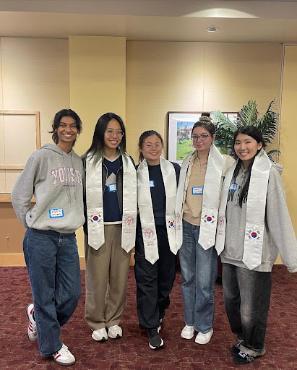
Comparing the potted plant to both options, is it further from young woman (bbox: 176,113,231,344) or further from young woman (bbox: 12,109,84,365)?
young woman (bbox: 12,109,84,365)

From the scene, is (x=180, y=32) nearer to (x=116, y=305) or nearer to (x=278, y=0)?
(x=278, y=0)

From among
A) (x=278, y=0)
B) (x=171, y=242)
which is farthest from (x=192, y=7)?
(x=171, y=242)

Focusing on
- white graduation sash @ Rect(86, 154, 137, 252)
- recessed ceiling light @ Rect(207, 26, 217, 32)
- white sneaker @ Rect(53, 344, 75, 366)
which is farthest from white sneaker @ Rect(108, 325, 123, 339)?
recessed ceiling light @ Rect(207, 26, 217, 32)

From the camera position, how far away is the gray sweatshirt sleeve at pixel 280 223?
2275 mm

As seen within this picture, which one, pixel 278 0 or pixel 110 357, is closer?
pixel 110 357

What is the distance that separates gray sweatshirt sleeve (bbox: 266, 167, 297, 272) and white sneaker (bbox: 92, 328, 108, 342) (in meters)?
1.41

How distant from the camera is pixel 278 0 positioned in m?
3.60

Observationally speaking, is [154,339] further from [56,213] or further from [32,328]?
[56,213]

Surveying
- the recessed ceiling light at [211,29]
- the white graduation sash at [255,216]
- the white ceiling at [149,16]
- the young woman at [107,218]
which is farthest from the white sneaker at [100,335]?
the recessed ceiling light at [211,29]

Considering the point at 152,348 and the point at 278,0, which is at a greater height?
the point at 278,0

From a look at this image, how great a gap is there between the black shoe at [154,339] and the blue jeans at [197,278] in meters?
0.27

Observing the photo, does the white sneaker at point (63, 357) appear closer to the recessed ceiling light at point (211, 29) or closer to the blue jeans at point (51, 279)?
the blue jeans at point (51, 279)

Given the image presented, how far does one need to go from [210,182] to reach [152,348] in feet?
4.12

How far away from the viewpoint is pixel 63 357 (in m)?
2.45
